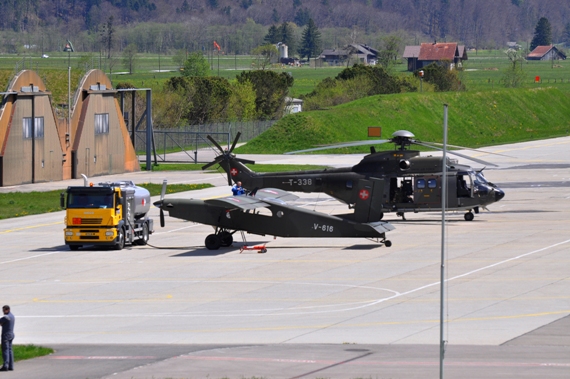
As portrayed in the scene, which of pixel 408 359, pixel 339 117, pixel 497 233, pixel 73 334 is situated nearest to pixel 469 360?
pixel 408 359

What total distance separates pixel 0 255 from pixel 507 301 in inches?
808

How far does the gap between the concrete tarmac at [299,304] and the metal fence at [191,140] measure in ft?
148

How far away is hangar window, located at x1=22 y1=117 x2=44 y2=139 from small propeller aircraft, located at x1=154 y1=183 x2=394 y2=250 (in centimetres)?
3144

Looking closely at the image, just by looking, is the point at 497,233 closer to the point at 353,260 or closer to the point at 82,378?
the point at 353,260

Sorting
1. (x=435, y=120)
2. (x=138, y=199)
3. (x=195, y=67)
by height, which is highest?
(x=195, y=67)

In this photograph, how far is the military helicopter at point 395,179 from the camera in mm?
43531

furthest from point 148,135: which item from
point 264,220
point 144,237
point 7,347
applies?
point 7,347

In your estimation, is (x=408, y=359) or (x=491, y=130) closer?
(x=408, y=359)

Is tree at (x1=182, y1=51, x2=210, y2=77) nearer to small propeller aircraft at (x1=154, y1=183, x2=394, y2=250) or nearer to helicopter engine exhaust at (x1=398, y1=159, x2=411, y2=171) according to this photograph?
helicopter engine exhaust at (x1=398, y1=159, x2=411, y2=171)

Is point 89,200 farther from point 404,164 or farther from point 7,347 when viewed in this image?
point 7,347

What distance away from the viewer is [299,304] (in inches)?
1096

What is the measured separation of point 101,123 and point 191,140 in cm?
3095

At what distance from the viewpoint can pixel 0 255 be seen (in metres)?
38.2

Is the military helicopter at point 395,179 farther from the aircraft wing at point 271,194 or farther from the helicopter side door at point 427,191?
the aircraft wing at point 271,194
